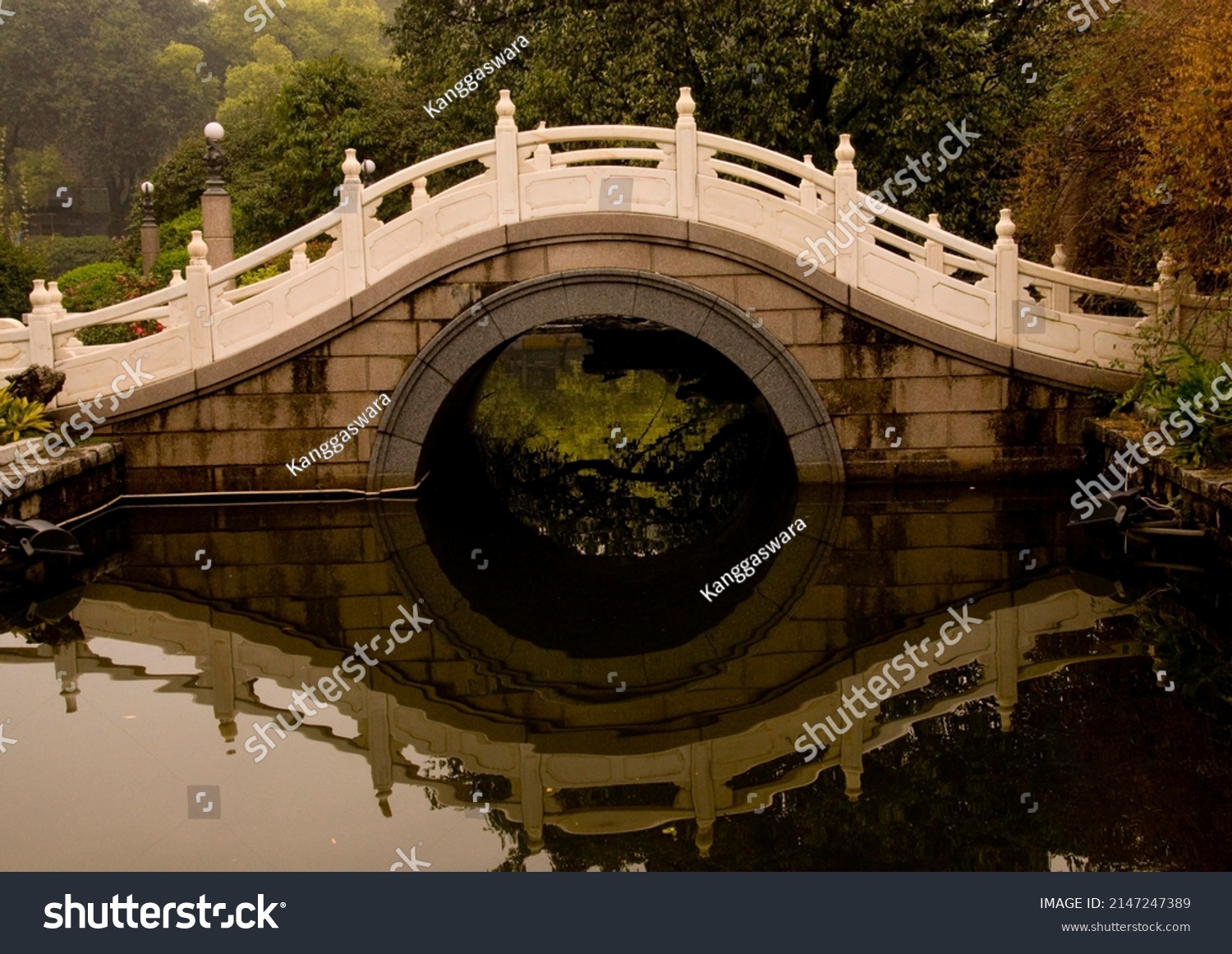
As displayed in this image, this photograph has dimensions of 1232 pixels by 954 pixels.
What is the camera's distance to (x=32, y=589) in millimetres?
9156

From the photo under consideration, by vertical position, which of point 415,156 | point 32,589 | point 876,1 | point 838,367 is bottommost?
point 32,589

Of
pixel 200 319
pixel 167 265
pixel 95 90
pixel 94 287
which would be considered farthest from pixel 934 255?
pixel 95 90

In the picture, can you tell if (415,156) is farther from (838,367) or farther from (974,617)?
(974,617)

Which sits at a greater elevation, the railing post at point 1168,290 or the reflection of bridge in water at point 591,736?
the railing post at point 1168,290

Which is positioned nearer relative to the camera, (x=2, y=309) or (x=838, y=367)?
(x=838, y=367)

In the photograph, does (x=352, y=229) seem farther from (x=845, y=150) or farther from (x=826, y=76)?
(x=826, y=76)

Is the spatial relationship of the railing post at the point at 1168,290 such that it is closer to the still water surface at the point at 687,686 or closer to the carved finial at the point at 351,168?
the still water surface at the point at 687,686

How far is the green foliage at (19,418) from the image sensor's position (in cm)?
1089

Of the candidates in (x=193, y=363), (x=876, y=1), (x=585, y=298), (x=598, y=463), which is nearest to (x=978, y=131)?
(x=876, y=1)

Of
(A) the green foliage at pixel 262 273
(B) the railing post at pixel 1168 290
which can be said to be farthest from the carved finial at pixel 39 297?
(B) the railing post at pixel 1168 290

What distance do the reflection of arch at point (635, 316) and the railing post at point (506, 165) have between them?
1.85 ft

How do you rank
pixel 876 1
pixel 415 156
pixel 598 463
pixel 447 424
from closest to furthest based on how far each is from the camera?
pixel 447 424, pixel 598 463, pixel 876 1, pixel 415 156

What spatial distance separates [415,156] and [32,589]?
19.7m

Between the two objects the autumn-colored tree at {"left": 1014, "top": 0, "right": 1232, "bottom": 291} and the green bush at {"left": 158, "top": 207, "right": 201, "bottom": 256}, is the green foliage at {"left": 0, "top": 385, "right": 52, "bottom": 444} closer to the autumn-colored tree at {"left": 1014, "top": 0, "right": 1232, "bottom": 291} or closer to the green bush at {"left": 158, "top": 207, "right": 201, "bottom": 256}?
the autumn-colored tree at {"left": 1014, "top": 0, "right": 1232, "bottom": 291}
